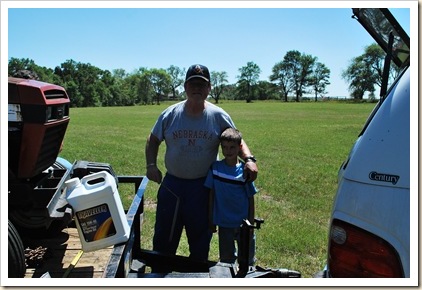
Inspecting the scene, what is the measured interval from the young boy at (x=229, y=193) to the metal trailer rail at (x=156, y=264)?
0.34 m

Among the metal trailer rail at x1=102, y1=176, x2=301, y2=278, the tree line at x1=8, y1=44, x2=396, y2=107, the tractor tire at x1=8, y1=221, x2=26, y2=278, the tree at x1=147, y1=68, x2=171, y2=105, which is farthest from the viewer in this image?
the tree at x1=147, y1=68, x2=171, y2=105

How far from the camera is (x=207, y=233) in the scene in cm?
350

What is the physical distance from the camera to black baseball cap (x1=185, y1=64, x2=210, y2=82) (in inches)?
131

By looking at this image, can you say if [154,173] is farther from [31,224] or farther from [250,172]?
[31,224]

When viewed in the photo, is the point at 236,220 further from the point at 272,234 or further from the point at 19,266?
the point at 272,234

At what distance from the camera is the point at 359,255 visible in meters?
1.64

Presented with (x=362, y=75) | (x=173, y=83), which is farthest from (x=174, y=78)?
(x=362, y=75)

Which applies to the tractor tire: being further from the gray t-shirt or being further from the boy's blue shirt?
the boy's blue shirt

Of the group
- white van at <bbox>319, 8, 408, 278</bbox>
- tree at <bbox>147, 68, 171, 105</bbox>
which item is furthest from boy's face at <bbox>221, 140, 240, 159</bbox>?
tree at <bbox>147, 68, 171, 105</bbox>

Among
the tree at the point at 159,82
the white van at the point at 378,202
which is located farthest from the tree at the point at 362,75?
Result: the tree at the point at 159,82

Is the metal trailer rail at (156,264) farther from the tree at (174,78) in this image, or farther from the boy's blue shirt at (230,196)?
the tree at (174,78)

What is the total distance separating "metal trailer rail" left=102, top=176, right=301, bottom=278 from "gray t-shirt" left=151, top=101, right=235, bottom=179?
0.45 metres

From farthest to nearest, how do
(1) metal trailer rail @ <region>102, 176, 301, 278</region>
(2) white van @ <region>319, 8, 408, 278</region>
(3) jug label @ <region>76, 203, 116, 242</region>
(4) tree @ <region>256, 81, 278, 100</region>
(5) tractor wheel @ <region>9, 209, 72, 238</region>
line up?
(4) tree @ <region>256, 81, 278, 100</region> → (5) tractor wheel @ <region>9, 209, 72, 238</region> → (3) jug label @ <region>76, 203, 116, 242</region> → (1) metal trailer rail @ <region>102, 176, 301, 278</region> → (2) white van @ <region>319, 8, 408, 278</region>

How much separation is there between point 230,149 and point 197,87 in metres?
0.56
